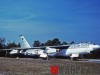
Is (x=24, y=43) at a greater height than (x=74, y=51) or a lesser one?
greater

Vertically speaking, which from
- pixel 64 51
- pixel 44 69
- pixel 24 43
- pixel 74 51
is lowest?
pixel 44 69

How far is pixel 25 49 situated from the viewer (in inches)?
3110

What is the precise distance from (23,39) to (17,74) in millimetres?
66030

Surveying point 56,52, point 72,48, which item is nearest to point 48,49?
point 56,52

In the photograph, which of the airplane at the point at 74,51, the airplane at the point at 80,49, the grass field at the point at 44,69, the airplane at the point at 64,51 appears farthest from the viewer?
the airplane at the point at 64,51

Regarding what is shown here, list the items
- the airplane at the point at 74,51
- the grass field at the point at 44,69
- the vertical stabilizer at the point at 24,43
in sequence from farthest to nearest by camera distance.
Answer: the vertical stabilizer at the point at 24,43
the airplane at the point at 74,51
the grass field at the point at 44,69

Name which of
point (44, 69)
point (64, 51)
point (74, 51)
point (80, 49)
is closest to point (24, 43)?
point (64, 51)

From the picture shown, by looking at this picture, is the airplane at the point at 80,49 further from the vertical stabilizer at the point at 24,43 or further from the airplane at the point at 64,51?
the vertical stabilizer at the point at 24,43

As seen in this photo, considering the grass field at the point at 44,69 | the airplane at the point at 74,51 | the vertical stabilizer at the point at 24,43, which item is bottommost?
the grass field at the point at 44,69

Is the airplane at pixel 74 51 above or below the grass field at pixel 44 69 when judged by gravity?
above

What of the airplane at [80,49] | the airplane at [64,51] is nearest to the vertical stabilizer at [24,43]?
the airplane at [64,51]

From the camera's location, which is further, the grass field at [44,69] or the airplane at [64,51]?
the airplane at [64,51]

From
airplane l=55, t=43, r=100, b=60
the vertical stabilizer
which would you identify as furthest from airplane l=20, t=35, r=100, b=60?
the vertical stabilizer

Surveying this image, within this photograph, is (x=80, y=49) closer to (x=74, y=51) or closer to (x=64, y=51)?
(x=74, y=51)
